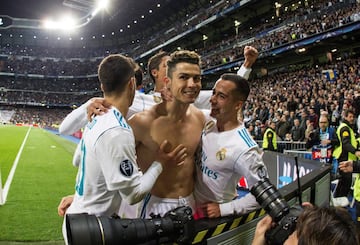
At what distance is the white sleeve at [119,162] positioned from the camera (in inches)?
83.7

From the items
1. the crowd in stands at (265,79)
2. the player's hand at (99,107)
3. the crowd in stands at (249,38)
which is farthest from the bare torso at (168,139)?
the crowd in stands at (249,38)

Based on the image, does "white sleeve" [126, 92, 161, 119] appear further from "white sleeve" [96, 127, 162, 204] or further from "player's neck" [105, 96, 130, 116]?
"white sleeve" [96, 127, 162, 204]

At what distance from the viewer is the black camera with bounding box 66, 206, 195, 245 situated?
1615 millimetres

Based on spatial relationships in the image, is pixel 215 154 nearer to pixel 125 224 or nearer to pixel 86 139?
pixel 86 139

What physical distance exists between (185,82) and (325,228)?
1498 millimetres

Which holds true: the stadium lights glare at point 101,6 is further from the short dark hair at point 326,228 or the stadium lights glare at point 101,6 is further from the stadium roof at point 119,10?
the short dark hair at point 326,228

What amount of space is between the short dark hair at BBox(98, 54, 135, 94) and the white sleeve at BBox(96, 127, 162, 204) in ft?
1.36

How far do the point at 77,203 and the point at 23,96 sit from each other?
82.4m

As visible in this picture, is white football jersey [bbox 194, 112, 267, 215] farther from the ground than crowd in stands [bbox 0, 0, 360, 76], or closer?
closer

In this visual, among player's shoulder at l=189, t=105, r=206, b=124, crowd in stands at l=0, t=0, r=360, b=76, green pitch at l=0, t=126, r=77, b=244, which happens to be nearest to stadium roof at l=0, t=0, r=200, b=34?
crowd in stands at l=0, t=0, r=360, b=76

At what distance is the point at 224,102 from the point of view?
9.76 feet

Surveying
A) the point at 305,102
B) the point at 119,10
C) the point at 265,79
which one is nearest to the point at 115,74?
the point at 305,102

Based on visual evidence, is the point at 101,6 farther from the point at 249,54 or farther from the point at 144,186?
the point at 144,186

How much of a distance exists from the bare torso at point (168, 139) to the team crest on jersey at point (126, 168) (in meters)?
0.61
